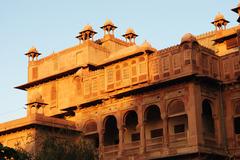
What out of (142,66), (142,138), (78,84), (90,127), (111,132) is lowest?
(142,138)

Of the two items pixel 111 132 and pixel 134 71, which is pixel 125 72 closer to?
pixel 134 71

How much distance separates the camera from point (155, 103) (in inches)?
1427

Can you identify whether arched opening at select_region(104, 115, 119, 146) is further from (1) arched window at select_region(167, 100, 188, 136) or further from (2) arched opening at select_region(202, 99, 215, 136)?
(2) arched opening at select_region(202, 99, 215, 136)

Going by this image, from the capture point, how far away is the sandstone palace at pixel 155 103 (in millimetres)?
34344

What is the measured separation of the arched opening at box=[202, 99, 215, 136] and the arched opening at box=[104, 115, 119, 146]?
763 cm

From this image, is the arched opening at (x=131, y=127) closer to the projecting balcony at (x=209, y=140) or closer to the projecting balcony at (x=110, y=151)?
the projecting balcony at (x=110, y=151)

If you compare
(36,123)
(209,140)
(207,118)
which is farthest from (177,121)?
(36,123)

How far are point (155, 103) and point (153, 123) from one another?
2554 mm

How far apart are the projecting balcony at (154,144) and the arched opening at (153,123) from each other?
139 centimetres

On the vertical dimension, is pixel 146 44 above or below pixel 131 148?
above

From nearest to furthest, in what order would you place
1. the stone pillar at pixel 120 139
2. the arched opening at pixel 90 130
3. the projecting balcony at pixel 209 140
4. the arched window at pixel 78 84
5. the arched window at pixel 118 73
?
the projecting balcony at pixel 209 140, the stone pillar at pixel 120 139, the arched window at pixel 118 73, the arched opening at pixel 90 130, the arched window at pixel 78 84

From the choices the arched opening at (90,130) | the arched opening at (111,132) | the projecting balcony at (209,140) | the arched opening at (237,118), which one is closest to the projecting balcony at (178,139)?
the projecting balcony at (209,140)

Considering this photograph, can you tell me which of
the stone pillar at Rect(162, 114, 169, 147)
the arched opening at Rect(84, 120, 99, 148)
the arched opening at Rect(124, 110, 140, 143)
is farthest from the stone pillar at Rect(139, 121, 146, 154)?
the arched opening at Rect(84, 120, 99, 148)

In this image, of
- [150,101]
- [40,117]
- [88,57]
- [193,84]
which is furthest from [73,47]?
[193,84]
